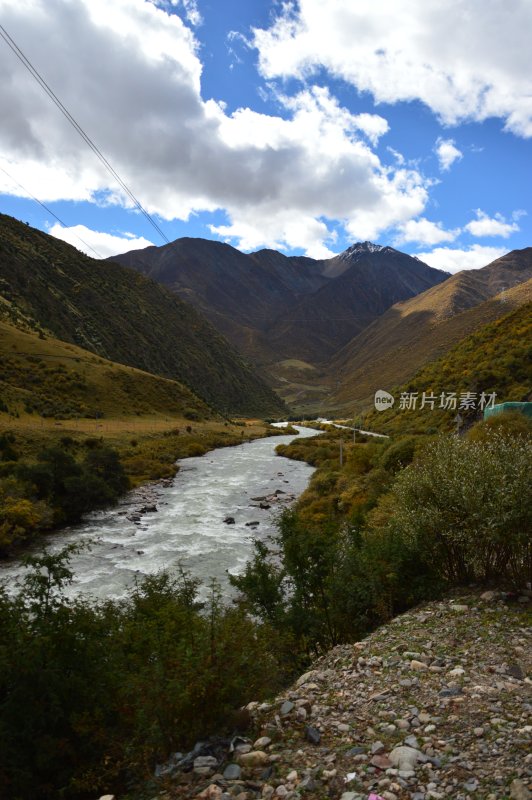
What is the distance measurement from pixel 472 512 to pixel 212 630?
708 cm

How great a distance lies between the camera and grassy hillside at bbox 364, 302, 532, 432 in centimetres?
4928

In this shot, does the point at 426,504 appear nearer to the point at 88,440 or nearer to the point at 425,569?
the point at 425,569

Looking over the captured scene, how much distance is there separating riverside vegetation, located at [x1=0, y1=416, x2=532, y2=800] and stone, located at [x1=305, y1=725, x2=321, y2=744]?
123cm

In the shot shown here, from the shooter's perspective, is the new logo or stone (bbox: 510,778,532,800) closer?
stone (bbox: 510,778,532,800)

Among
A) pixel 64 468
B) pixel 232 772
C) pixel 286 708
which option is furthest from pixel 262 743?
pixel 64 468

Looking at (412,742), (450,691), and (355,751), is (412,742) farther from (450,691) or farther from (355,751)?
(450,691)

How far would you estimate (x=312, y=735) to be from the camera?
717 cm

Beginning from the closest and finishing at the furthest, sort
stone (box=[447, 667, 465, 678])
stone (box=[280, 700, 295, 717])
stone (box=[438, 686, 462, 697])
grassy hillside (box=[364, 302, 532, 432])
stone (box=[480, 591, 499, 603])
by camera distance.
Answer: stone (box=[438, 686, 462, 697]) → stone (box=[280, 700, 295, 717]) → stone (box=[447, 667, 465, 678]) → stone (box=[480, 591, 499, 603]) → grassy hillside (box=[364, 302, 532, 432])

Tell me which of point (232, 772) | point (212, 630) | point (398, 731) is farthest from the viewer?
point (212, 630)

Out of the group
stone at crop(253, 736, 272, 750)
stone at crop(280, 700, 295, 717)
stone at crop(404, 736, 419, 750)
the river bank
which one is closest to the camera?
stone at crop(404, 736, 419, 750)

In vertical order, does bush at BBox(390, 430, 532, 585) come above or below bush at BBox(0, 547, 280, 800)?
above

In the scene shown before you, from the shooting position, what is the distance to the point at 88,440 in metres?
52.5

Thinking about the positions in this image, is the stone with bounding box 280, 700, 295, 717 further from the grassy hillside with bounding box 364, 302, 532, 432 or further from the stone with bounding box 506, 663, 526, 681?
the grassy hillside with bounding box 364, 302, 532, 432

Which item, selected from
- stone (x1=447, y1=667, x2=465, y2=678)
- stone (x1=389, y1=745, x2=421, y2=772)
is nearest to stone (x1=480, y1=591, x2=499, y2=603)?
stone (x1=447, y1=667, x2=465, y2=678)
